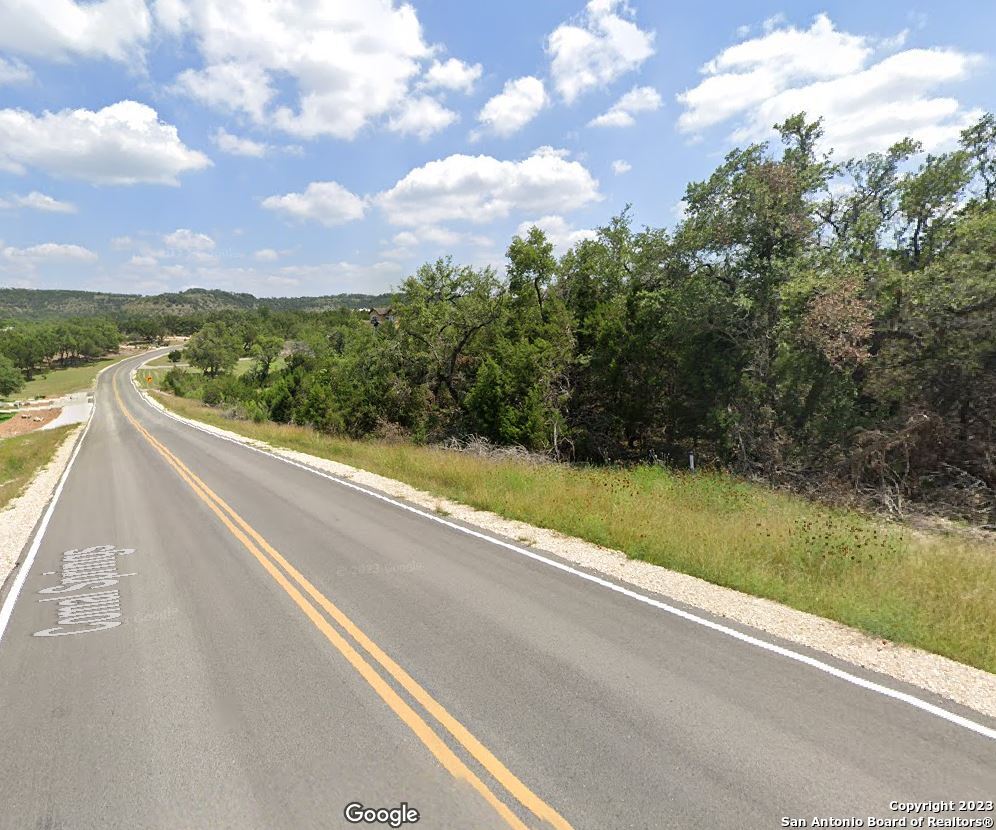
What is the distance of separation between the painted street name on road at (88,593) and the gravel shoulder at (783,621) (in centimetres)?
591

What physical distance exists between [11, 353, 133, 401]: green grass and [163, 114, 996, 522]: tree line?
3542 inches

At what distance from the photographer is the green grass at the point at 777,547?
18.5 feet

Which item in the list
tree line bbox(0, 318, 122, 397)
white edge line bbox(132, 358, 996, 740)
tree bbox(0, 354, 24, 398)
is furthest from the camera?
tree line bbox(0, 318, 122, 397)

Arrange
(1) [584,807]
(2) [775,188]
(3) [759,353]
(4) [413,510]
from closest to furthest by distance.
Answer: (1) [584,807]
(4) [413,510]
(2) [775,188]
(3) [759,353]

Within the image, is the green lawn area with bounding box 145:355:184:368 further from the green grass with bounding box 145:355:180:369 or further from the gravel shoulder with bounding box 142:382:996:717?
the gravel shoulder with bounding box 142:382:996:717

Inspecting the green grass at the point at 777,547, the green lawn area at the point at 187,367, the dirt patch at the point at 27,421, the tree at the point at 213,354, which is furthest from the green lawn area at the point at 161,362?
the green grass at the point at 777,547

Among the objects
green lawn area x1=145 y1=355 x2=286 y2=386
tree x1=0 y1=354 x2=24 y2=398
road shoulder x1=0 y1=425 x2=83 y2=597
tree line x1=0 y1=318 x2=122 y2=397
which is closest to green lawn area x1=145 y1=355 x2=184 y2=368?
green lawn area x1=145 y1=355 x2=286 y2=386

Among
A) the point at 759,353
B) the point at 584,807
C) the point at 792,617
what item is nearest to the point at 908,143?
the point at 759,353

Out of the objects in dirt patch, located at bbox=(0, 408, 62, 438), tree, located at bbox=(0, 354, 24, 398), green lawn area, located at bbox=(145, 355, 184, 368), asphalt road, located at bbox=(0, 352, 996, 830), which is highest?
green lawn area, located at bbox=(145, 355, 184, 368)

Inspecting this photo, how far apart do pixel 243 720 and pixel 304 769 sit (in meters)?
0.96

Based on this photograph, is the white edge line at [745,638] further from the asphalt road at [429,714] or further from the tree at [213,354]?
the tree at [213,354]

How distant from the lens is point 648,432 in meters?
27.9

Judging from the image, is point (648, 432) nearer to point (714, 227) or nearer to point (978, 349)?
point (714, 227)

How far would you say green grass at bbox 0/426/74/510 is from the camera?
65.2 feet
